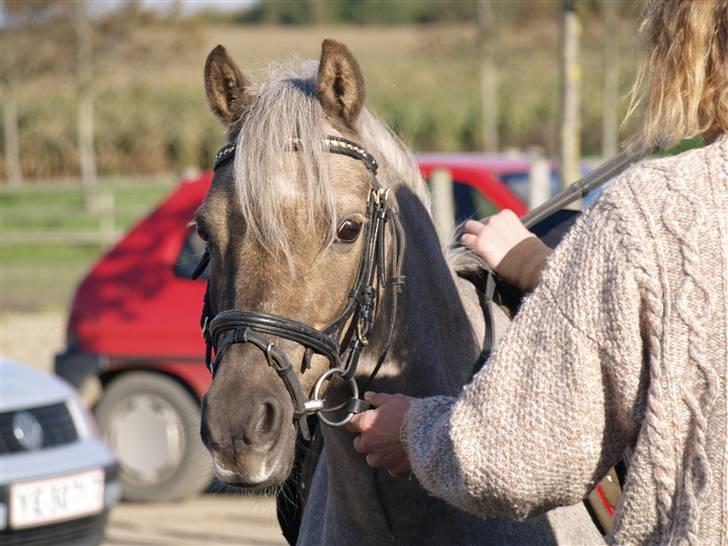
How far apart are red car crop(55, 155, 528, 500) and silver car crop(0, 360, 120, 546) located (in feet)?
3.92

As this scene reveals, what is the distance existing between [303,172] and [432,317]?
1.87ft

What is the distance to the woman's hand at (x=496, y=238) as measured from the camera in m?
2.40

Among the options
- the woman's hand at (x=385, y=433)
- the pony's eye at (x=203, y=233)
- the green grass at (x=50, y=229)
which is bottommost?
the green grass at (x=50, y=229)

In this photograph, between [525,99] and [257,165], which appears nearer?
[257,165]

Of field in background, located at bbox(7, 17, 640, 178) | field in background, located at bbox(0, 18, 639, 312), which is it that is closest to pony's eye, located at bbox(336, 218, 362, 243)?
field in background, located at bbox(0, 18, 639, 312)

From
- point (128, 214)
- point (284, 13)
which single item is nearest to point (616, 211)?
point (128, 214)

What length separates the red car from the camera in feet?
24.8

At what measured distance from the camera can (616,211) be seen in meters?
1.79

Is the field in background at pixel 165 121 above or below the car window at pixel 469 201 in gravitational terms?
below

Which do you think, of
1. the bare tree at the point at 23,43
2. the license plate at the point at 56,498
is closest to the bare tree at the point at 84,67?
the bare tree at the point at 23,43

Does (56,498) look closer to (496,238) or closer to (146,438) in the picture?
(146,438)

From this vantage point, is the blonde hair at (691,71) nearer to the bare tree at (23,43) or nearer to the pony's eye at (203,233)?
the pony's eye at (203,233)

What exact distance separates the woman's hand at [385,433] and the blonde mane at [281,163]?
36 cm

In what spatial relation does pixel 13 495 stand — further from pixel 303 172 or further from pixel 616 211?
pixel 616 211
